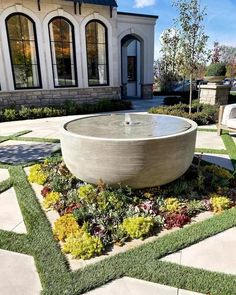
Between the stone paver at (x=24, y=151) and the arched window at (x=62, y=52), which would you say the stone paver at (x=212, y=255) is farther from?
the arched window at (x=62, y=52)

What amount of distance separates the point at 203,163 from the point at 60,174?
106 inches

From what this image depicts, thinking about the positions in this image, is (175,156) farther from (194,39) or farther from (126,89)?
(126,89)

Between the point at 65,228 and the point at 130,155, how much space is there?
3.74ft

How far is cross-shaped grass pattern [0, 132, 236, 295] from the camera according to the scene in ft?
7.50

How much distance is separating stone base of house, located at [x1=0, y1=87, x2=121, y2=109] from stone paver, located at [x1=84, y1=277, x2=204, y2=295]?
34.6 ft

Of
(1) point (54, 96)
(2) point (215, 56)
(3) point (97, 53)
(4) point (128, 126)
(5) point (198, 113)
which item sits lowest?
(5) point (198, 113)

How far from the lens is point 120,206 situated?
3408 millimetres

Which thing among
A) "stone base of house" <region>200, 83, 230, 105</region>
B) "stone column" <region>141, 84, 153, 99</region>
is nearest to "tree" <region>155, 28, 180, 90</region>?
"stone column" <region>141, 84, 153, 99</region>

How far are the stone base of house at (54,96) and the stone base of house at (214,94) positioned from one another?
4511 millimetres

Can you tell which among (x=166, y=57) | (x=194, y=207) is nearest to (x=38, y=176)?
(x=194, y=207)

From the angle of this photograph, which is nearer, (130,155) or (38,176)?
(130,155)

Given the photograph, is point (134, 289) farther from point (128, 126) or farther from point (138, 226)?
point (128, 126)

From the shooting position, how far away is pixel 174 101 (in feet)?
43.8

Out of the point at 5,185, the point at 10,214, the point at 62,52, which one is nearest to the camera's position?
the point at 10,214
